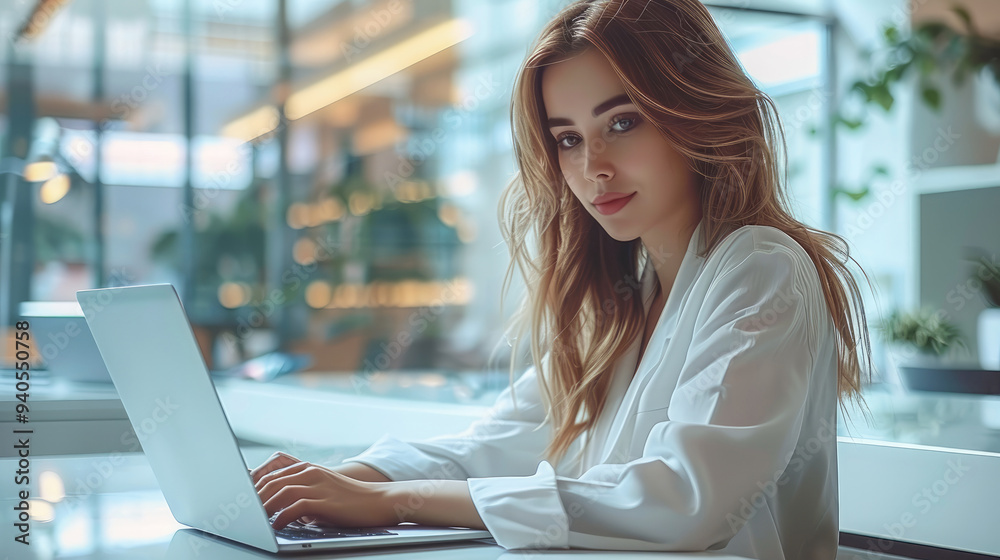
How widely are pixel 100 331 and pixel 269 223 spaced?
429 centimetres

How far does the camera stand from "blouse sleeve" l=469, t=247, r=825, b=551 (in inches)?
29.0

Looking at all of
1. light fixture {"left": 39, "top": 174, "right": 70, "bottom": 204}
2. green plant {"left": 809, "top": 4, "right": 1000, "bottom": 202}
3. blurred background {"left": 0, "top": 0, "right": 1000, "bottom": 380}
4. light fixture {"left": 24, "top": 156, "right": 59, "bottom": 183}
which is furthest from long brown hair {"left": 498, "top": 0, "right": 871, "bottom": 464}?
light fixture {"left": 39, "top": 174, "right": 70, "bottom": 204}

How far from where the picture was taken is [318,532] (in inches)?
31.5

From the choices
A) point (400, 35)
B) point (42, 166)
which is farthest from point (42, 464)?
A: point (400, 35)

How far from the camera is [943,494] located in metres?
1.01

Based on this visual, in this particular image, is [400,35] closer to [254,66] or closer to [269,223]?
[254,66]

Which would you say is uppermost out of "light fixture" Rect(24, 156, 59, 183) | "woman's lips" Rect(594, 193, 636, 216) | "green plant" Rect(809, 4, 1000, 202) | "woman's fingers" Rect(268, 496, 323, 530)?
"green plant" Rect(809, 4, 1000, 202)

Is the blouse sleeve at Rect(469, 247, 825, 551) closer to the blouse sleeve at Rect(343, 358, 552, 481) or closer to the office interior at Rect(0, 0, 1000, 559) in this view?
the office interior at Rect(0, 0, 1000, 559)

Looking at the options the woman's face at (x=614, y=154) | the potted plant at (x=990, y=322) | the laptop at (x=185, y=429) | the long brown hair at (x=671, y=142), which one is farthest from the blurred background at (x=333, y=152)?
the laptop at (x=185, y=429)

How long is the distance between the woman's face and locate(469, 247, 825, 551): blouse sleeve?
277 mm

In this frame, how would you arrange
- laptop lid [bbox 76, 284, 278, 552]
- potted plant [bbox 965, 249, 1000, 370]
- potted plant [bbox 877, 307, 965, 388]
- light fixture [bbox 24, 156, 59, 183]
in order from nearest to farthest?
laptop lid [bbox 76, 284, 278, 552], potted plant [bbox 965, 249, 1000, 370], potted plant [bbox 877, 307, 965, 388], light fixture [bbox 24, 156, 59, 183]

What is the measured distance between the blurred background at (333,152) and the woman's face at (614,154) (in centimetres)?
215

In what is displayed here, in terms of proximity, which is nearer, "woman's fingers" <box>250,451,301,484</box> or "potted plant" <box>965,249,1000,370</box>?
"woman's fingers" <box>250,451,301,484</box>

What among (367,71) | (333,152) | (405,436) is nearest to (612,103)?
(405,436)
